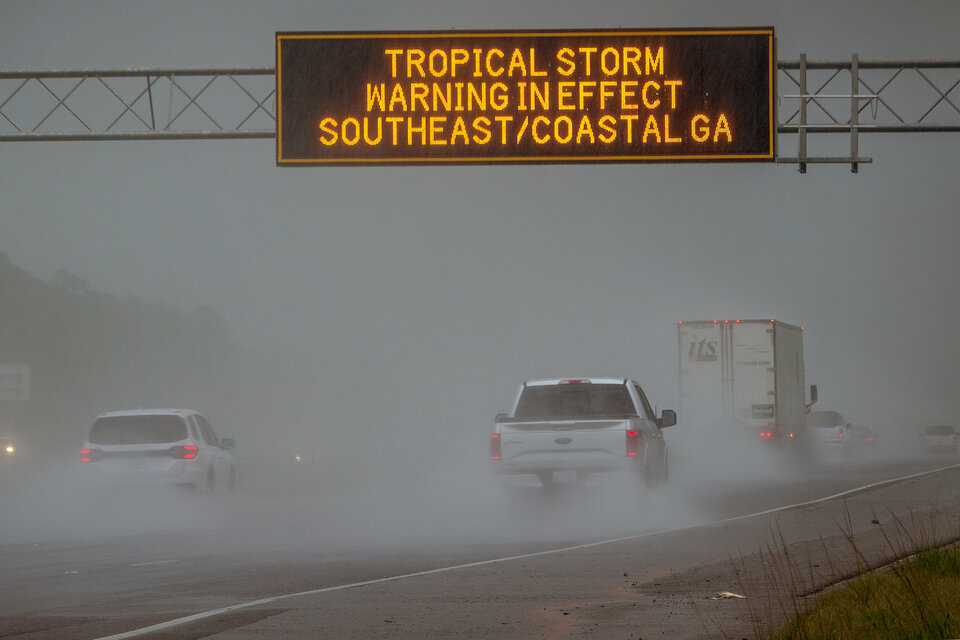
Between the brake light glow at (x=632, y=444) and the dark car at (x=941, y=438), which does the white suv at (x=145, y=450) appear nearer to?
the brake light glow at (x=632, y=444)

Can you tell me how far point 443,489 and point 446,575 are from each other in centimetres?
2041

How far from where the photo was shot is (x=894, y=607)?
10.0 m

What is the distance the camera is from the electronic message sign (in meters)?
21.1

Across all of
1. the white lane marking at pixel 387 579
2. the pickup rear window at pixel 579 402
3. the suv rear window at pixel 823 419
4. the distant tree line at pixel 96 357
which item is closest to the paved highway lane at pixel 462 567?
the white lane marking at pixel 387 579

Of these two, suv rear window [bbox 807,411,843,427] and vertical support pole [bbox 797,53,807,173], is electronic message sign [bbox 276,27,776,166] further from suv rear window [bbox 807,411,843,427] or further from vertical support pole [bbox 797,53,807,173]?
suv rear window [bbox 807,411,843,427]

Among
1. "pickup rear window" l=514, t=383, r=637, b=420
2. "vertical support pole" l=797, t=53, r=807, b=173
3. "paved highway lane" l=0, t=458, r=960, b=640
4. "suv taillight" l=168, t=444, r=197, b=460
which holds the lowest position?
"paved highway lane" l=0, t=458, r=960, b=640

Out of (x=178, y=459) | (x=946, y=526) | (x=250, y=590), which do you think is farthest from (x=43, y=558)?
(x=946, y=526)

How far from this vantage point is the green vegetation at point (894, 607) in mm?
8836

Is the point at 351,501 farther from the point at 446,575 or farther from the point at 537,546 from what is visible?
the point at 446,575

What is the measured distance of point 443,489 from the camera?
3481 cm

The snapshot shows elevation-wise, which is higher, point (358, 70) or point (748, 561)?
point (358, 70)

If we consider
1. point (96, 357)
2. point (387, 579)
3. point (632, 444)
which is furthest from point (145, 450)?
point (96, 357)

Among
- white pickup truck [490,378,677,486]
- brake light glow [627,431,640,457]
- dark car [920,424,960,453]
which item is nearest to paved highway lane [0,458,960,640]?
white pickup truck [490,378,677,486]

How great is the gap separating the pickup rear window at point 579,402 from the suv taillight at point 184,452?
5221 millimetres
